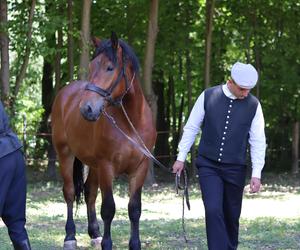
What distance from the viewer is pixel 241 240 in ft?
27.7

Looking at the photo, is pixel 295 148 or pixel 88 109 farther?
pixel 295 148

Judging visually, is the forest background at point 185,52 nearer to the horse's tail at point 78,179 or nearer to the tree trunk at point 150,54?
the tree trunk at point 150,54

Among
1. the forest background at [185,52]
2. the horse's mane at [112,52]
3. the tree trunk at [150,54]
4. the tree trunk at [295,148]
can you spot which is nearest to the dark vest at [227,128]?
the horse's mane at [112,52]

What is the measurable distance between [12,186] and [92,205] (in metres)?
3.18

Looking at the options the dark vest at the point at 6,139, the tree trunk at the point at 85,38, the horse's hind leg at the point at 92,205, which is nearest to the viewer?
the dark vest at the point at 6,139

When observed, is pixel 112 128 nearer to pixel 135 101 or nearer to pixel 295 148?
pixel 135 101

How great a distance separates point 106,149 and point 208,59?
11.0 m

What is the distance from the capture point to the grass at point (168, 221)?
8305 mm

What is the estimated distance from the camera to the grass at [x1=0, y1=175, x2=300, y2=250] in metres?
8.30

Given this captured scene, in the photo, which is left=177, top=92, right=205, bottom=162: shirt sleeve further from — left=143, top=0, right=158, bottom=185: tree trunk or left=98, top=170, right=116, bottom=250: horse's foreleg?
left=143, top=0, right=158, bottom=185: tree trunk

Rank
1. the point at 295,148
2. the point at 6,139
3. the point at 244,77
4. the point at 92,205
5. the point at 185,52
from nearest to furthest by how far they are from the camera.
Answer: the point at 6,139, the point at 244,77, the point at 92,205, the point at 185,52, the point at 295,148

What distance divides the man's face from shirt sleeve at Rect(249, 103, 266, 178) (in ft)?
0.75

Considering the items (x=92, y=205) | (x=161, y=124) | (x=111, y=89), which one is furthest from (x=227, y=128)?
(x=161, y=124)

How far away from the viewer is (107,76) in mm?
7199
